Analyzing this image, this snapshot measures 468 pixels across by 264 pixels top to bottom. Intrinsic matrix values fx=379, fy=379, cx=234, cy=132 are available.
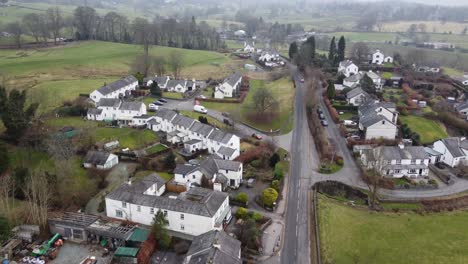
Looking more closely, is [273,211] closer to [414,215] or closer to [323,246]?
[323,246]

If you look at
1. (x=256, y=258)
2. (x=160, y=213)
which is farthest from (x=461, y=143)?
(x=160, y=213)

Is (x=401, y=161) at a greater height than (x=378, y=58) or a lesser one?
lesser

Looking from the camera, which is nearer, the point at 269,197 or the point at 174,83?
the point at 269,197

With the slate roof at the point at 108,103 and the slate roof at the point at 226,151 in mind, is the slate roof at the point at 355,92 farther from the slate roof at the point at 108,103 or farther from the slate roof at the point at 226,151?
the slate roof at the point at 108,103

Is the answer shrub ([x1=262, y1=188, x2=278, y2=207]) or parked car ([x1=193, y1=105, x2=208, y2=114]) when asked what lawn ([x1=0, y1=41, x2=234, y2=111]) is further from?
shrub ([x1=262, y1=188, x2=278, y2=207])

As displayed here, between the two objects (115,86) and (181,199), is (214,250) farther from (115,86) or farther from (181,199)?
(115,86)

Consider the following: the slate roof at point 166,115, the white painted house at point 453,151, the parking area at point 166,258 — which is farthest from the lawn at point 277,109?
the parking area at point 166,258

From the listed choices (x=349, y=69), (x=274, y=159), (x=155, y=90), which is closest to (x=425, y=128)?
(x=274, y=159)
